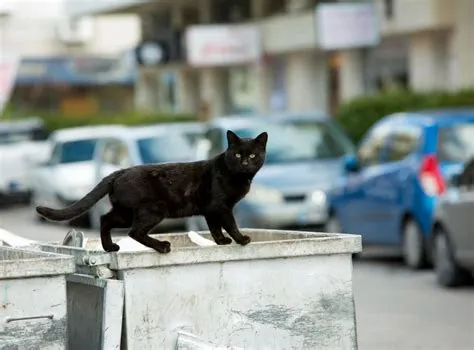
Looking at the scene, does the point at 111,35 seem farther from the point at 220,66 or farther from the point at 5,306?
the point at 5,306

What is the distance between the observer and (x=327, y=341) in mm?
5723

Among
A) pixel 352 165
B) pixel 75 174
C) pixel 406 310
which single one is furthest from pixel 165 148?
pixel 406 310

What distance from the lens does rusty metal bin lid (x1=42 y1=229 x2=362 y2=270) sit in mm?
5379

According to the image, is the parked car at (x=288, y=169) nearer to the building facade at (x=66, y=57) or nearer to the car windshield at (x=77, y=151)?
the car windshield at (x=77, y=151)

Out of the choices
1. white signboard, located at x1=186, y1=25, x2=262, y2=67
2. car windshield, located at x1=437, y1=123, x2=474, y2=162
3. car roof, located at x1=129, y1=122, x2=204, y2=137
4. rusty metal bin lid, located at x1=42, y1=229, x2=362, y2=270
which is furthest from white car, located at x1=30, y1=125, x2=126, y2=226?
rusty metal bin lid, located at x1=42, y1=229, x2=362, y2=270

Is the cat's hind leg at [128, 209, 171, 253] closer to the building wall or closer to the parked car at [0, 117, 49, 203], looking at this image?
the parked car at [0, 117, 49, 203]

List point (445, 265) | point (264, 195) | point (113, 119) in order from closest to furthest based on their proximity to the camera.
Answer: point (445, 265), point (264, 195), point (113, 119)

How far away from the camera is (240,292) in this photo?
5.62m

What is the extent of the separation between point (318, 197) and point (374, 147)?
1.93m

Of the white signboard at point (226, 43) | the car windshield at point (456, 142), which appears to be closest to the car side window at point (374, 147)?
the car windshield at point (456, 142)

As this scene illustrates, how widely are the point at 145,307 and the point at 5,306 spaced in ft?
1.71

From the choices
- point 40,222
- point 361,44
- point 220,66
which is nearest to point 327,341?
point 40,222

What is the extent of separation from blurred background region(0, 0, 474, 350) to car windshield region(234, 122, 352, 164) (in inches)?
1.2

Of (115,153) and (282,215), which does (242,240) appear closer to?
(282,215)
